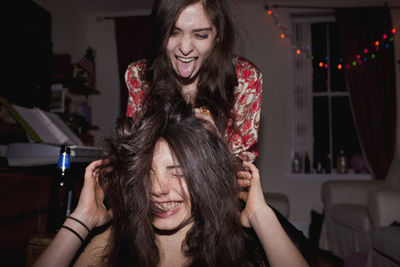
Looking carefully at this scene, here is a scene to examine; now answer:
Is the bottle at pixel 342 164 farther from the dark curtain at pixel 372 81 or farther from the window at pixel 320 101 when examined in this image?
the dark curtain at pixel 372 81

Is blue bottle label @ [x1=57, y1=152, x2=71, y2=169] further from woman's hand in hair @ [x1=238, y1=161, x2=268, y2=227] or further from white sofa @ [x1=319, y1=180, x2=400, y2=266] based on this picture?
white sofa @ [x1=319, y1=180, x2=400, y2=266]

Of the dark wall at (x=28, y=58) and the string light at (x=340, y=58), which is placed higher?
the string light at (x=340, y=58)

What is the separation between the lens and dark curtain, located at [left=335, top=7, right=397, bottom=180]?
410 cm

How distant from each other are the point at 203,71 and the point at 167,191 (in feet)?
2.46

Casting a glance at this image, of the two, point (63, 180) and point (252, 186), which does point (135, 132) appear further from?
point (63, 180)

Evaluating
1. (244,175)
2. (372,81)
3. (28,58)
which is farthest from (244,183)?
(372,81)

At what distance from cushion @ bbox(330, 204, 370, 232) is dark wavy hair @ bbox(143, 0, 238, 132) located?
1924 millimetres

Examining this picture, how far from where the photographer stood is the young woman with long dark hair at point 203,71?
4.51 feet

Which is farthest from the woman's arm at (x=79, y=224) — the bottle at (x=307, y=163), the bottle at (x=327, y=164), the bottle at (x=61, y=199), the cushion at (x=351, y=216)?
the bottle at (x=327, y=164)

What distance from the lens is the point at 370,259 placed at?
2.31m

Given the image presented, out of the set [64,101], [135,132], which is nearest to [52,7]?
[64,101]

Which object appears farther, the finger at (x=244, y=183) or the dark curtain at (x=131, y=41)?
the dark curtain at (x=131, y=41)

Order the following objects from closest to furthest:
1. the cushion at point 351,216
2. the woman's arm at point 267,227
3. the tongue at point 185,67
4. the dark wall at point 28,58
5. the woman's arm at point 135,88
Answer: the woman's arm at point 267,227
the tongue at point 185,67
the woman's arm at point 135,88
the dark wall at point 28,58
the cushion at point 351,216

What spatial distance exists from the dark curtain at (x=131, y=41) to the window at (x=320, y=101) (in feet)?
7.27
